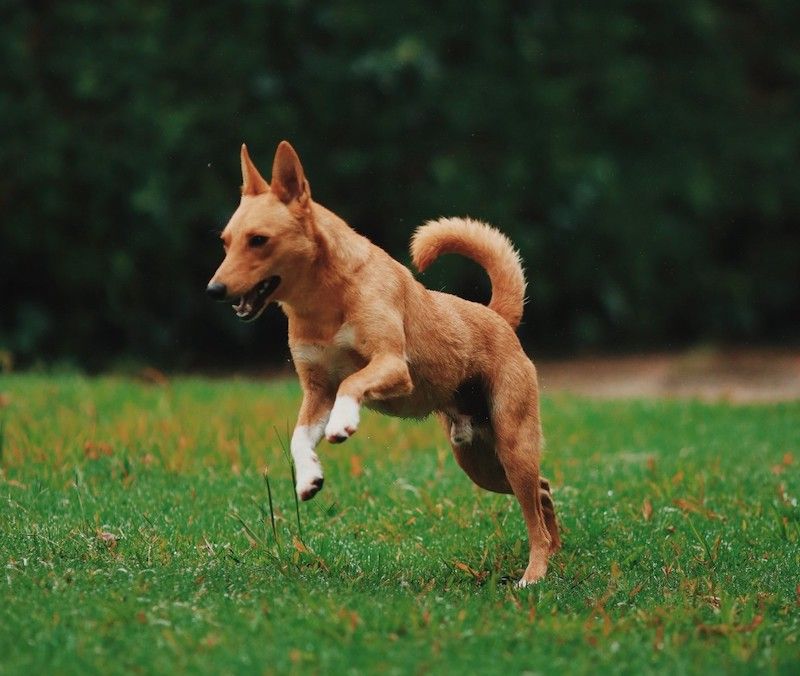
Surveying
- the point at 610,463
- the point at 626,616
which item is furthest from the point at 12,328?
the point at 626,616

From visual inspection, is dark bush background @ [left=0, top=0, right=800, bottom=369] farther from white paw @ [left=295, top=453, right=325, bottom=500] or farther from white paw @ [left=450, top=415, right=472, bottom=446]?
white paw @ [left=295, top=453, right=325, bottom=500]

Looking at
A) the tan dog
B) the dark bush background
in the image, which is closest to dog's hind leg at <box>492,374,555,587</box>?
the tan dog

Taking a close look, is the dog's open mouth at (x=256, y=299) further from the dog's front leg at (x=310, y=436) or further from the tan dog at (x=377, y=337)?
the dog's front leg at (x=310, y=436)

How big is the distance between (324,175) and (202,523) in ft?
23.9

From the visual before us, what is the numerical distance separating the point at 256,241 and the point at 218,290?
276mm

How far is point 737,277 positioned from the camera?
14117 millimetres

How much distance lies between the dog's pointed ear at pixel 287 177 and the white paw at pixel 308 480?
3.34 feet

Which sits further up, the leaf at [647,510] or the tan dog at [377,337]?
the tan dog at [377,337]

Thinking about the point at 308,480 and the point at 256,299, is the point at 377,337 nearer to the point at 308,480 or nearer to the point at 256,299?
the point at 256,299

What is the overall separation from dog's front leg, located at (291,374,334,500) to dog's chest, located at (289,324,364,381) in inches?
3.4

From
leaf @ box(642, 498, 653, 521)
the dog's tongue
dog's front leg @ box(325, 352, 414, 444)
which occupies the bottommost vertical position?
leaf @ box(642, 498, 653, 521)

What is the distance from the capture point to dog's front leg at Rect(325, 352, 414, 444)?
4.28m

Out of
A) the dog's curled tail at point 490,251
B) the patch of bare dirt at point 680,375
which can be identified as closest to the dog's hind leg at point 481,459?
the dog's curled tail at point 490,251

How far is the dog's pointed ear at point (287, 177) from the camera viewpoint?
468cm
